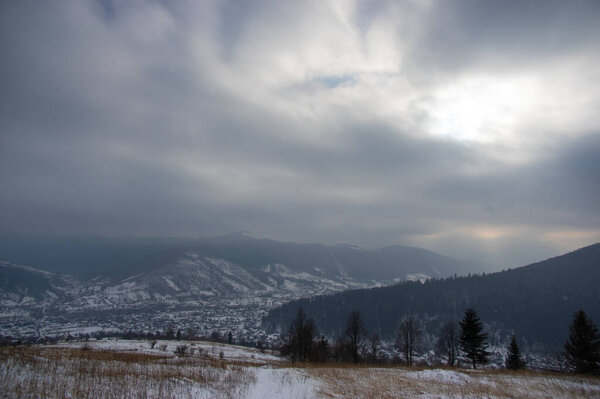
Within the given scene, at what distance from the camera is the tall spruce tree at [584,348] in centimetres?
4359

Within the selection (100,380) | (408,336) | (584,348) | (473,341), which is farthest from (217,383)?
(408,336)

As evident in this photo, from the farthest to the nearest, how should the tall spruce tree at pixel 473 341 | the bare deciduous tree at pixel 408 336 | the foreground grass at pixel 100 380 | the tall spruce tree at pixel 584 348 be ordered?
the bare deciduous tree at pixel 408 336 < the tall spruce tree at pixel 473 341 < the tall spruce tree at pixel 584 348 < the foreground grass at pixel 100 380

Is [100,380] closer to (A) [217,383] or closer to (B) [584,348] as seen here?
(A) [217,383]

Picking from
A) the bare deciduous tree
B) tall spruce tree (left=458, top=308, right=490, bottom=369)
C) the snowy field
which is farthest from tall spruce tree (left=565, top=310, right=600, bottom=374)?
the snowy field

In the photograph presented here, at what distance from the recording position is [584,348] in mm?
44781

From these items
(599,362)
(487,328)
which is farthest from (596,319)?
(599,362)

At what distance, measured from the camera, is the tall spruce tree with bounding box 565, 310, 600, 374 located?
43.6 m

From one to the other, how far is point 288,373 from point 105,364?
1090cm

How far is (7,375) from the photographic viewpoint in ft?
33.3

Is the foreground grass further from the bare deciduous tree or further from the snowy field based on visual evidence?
the bare deciduous tree

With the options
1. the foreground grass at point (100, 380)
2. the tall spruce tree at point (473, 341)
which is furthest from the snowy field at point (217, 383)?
the tall spruce tree at point (473, 341)

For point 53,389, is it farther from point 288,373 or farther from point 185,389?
point 288,373

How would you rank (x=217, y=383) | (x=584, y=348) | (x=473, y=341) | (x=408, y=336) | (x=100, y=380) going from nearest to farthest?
(x=100, y=380) → (x=217, y=383) → (x=584, y=348) → (x=473, y=341) → (x=408, y=336)

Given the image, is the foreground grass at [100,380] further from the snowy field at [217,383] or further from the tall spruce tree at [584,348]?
the tall spruce tree at [584,348]
